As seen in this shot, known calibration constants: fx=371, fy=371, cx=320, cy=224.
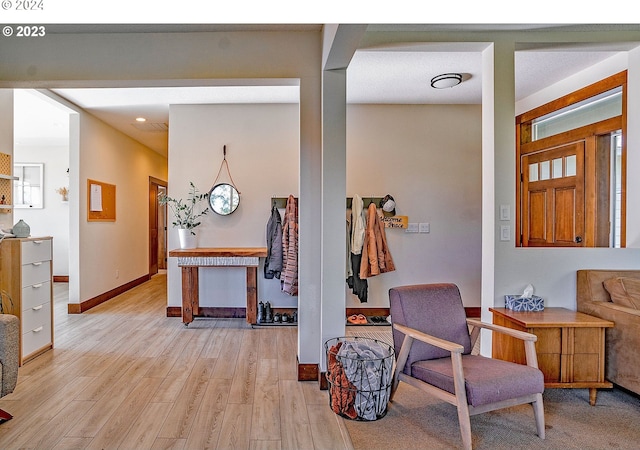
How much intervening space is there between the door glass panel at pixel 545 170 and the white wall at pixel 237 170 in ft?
9.24

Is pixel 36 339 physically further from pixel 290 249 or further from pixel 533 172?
pixel 533 172

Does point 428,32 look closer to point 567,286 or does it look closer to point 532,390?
point 567,286

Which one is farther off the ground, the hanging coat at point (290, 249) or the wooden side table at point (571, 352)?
the hanging coat at point (290, 249)

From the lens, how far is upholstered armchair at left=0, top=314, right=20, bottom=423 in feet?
6.75

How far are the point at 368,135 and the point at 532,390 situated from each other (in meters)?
3.21

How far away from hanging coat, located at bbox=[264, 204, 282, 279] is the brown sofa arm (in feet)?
7.93

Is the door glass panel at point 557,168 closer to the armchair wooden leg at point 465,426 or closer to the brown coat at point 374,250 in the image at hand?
the brown coat at point 374,250

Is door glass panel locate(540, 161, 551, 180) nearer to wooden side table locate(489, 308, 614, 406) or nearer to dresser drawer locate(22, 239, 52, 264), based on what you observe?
wooden side table locate(489, 308, 614, 406)

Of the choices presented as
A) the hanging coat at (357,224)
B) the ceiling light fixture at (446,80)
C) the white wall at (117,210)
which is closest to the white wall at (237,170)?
the hanging coat at (357,224)

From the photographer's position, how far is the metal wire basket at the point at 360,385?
2.19 meters

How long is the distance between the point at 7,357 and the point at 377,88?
365 cm

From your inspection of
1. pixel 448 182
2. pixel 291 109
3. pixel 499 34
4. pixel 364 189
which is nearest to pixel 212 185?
pixel 291 109

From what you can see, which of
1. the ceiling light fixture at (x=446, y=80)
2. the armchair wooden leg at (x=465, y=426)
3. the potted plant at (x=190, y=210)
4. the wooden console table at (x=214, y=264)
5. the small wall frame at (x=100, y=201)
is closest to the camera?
the armchair wooden leg at (x=465, y=426)

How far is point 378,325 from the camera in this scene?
4133 millimetres
